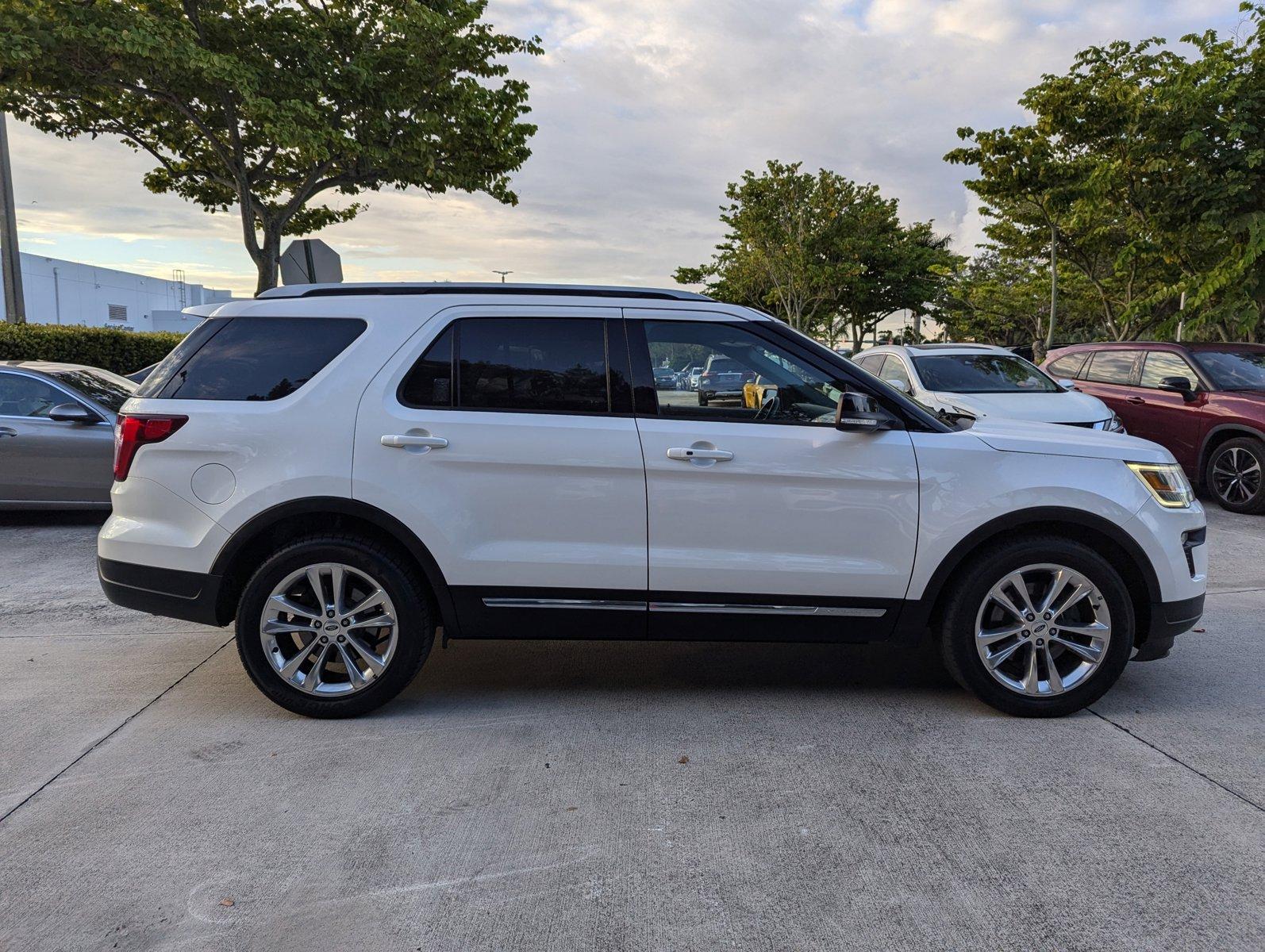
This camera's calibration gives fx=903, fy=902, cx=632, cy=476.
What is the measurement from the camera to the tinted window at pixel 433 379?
3939mm

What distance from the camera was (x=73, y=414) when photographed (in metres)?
7.96

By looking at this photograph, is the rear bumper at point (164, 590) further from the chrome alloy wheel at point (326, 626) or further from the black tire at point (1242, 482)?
the black tire at point (1242, 482)

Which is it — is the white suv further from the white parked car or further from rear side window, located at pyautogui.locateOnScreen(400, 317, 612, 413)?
the white parked car

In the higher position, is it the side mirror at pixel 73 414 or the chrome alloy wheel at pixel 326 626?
the side mirror at pixel 73 414

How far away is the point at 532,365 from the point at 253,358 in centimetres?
124

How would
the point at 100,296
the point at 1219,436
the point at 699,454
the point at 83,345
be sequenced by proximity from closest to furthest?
the point at 699,454
the point at 1219,436
the point at 83,345
the point at 100,296

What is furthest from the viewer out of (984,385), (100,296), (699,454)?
(100,296)

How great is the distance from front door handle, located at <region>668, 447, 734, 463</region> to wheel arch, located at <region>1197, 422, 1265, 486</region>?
7.85 meters

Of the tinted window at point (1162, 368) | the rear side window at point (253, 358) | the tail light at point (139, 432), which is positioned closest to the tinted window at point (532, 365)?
the rear side window at point (253, 358)

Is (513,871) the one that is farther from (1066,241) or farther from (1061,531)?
(1066,241)

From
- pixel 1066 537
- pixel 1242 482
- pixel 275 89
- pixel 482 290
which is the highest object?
pixel 275 89

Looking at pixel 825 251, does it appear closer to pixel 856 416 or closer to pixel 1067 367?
pixel 1067 367

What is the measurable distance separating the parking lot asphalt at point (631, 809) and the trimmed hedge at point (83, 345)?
11.3m

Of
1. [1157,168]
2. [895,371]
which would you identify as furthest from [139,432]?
[1157,168]
